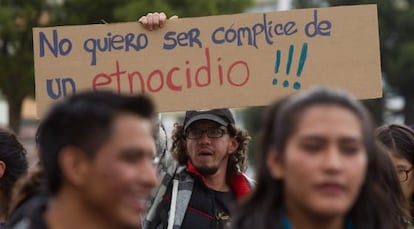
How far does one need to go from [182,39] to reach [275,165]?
7.58 ft

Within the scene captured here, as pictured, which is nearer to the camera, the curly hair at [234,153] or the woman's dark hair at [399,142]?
the woman's dark hair at [399,142]

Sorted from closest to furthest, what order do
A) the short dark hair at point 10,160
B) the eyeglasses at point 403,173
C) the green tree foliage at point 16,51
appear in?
the short dark hair at point 10,160 < the eyeglasses at point 403,173 < the green tree foliage at point 16,51

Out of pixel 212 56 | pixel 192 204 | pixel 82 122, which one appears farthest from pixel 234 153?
pixel 82 122

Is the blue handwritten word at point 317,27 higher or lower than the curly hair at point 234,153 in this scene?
higher

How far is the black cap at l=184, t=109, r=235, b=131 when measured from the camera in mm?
6863

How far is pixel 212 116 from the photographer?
6867 mm

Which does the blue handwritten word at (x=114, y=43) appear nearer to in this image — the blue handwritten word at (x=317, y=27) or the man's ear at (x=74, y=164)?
the blue handwritten word at (x=317, y=27)

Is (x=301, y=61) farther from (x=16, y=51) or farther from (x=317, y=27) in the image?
(x=16, y=51)

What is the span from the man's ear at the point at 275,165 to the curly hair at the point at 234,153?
2.94 meters

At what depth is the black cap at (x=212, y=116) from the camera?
6.86 meters

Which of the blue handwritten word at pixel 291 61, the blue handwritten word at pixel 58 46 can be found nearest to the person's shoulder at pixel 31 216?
the blue handwritten word at pixel 58 46

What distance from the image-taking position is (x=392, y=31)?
31359 mm

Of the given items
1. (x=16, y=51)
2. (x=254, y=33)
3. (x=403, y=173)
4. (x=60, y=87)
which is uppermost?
(x=16, y=51)

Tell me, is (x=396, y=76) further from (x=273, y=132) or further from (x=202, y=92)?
(x=273, y=132)
